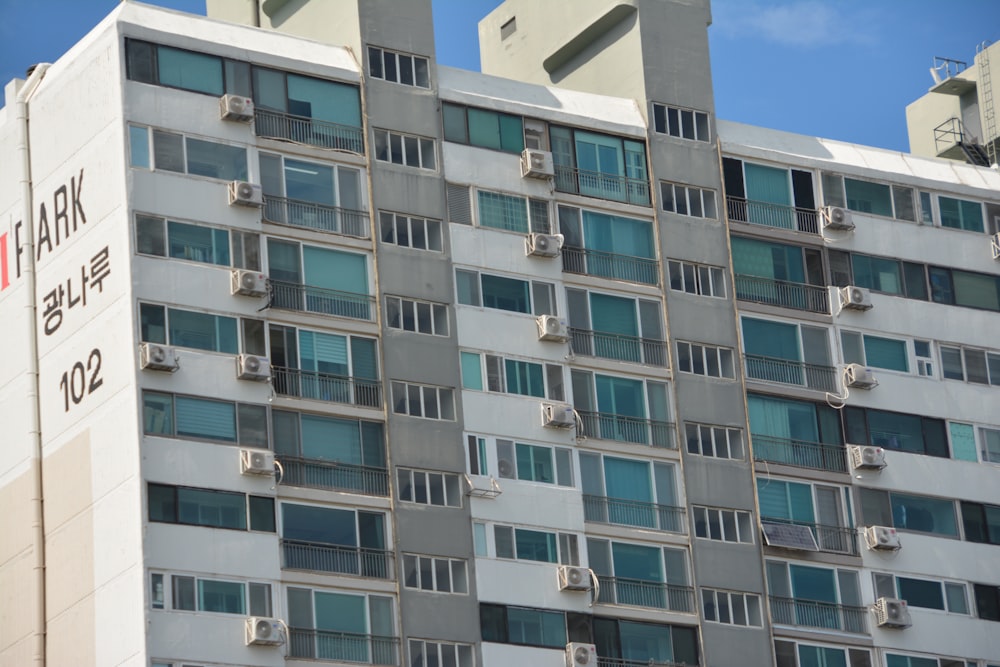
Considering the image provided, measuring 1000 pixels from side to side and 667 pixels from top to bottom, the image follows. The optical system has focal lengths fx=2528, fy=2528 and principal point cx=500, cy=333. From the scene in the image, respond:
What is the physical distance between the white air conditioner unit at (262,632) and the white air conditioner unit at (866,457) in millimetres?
20298

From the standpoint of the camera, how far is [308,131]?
240ft

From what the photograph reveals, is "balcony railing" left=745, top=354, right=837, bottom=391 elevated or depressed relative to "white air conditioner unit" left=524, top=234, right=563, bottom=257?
depressed

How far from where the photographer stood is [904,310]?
80.9m

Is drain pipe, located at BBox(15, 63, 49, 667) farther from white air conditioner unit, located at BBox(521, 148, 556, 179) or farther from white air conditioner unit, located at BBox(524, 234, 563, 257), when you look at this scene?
white air conditioner unit, located at BBox(521, 148, 556, 179)

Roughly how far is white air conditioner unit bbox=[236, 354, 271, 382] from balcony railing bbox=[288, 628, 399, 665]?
23.0 ft

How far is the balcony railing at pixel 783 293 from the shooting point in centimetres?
7838

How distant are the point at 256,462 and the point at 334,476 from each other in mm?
2689

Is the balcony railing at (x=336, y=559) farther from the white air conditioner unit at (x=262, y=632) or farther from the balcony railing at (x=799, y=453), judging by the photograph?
the balcony railing at (x=799, y=453)

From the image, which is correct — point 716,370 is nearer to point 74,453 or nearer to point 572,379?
point 572,379

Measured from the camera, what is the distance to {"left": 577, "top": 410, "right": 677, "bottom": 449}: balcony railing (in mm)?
74312

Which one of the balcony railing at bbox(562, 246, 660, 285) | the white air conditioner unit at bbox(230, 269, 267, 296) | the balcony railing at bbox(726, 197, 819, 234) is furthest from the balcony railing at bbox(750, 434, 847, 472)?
the white air conditioner unit at bbox(230, 269, 267, 296)

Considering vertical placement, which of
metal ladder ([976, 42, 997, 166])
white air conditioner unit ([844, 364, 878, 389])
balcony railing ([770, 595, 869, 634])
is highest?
metal ladder ([976, 42, 997, 166])

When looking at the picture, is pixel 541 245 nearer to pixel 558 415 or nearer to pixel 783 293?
pixel 558 415

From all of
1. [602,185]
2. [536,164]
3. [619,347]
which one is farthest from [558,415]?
[602,185]
